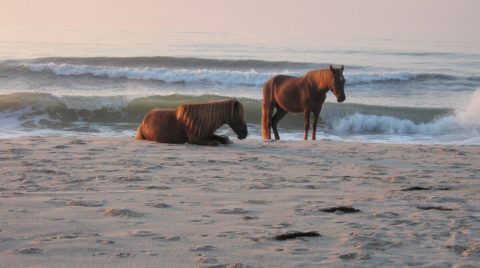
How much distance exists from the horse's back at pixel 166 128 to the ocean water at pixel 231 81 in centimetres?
486

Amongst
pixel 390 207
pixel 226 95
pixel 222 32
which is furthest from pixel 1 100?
pixel 222 32

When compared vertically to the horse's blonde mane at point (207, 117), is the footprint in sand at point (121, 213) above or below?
below

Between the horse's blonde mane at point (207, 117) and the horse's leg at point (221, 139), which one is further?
the horse's leg at point (221, 139)

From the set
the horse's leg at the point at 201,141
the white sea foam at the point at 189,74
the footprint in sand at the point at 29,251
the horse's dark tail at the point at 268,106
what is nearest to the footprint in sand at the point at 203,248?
the footprint in sand at the point at 29,251

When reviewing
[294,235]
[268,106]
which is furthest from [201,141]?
[294,235]

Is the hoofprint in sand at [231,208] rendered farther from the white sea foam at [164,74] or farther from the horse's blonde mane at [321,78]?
the white sea foam at [164,74]

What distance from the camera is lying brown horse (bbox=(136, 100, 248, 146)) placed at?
9.70 m

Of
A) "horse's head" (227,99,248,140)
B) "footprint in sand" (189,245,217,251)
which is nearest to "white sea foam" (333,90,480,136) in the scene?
"horse's head" (227,99,248,140)

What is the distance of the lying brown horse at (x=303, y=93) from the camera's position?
11.7 meters

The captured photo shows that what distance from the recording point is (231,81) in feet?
93.6

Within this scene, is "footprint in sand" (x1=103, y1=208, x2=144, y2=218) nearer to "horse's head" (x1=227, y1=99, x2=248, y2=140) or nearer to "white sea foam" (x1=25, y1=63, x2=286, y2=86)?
"horse's head" (x1=227, y1=99, x2=248, y2=140)

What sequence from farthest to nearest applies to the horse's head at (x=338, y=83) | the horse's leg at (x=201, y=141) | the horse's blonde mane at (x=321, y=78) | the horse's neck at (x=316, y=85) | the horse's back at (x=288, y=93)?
the horse's back at (x=288, y=93) < the horse's neck at (x=316, y=85) < the horse's blonde mane at (x=321, y=78) < the horse's head at (x=338, y=83) < the horse's leg at (x=201, y=141)

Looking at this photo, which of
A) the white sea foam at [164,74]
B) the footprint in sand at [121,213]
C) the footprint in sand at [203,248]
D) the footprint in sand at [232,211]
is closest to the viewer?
the footprint in sand at [203,248]

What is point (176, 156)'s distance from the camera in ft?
27.3
